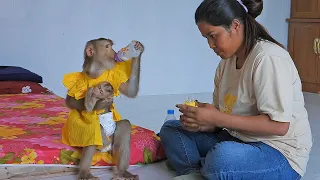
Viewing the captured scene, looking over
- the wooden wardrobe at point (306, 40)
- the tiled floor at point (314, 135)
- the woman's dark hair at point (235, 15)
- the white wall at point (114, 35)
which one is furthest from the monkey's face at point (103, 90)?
the wooden wardrobe at point (306, 40)

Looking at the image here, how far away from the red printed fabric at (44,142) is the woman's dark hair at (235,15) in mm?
694

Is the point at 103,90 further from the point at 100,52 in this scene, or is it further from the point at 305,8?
the point at 305,8

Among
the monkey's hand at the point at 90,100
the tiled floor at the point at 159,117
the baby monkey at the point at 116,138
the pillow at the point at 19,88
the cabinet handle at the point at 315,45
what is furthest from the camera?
the cabinet handle at the point at 315,45

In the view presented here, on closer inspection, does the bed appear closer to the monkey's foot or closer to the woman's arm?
the monkey's foot

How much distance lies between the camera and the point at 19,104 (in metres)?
2.87

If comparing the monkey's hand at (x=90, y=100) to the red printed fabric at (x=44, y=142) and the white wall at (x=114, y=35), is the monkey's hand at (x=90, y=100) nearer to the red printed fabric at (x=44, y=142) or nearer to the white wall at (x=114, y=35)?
the red printed fabric at (x=44, y=142)

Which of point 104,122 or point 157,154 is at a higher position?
point 104,122

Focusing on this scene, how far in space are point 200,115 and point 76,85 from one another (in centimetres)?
52

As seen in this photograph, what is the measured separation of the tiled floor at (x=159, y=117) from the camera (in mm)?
2006

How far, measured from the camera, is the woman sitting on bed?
5.01 ft

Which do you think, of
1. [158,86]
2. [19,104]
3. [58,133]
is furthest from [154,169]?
[158,86]

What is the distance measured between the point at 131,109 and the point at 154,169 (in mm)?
1716

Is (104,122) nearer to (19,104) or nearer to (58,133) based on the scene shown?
(58,133)

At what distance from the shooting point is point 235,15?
159cm
